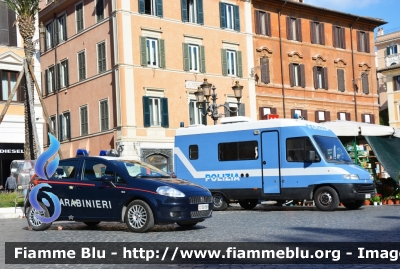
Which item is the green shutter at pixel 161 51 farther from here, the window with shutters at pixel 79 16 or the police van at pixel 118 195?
the police van at pixel 118 195

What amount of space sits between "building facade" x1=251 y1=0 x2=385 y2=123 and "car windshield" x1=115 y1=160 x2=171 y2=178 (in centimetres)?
2644

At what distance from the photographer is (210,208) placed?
13180mm

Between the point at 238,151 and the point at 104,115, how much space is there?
55.7 ft

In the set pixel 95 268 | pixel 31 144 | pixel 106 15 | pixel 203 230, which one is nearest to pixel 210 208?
pixel 203 230

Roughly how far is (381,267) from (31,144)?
23428 mm

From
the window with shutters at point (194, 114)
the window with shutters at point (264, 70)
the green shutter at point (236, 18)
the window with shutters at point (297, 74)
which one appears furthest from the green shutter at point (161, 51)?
the window with shutters at point (297, 74)

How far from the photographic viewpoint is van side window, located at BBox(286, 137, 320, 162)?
17.7 meters

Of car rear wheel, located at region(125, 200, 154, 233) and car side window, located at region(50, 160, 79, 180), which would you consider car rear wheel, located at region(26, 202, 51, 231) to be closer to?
car side window, located at region(50, 160, 79, 180)

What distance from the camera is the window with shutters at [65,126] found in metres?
38.4

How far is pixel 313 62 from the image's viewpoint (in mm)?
43250

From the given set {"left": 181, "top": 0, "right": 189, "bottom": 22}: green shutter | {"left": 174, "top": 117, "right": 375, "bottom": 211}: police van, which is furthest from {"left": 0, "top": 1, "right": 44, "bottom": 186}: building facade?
{"left": 174, "top": 117, "right": 375, "bottom": 211}: police van

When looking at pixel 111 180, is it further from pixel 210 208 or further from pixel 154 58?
pixel 154 58

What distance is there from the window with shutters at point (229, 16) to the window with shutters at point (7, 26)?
12.2 metres

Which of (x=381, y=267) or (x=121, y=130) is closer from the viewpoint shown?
(x=381, y=267)
